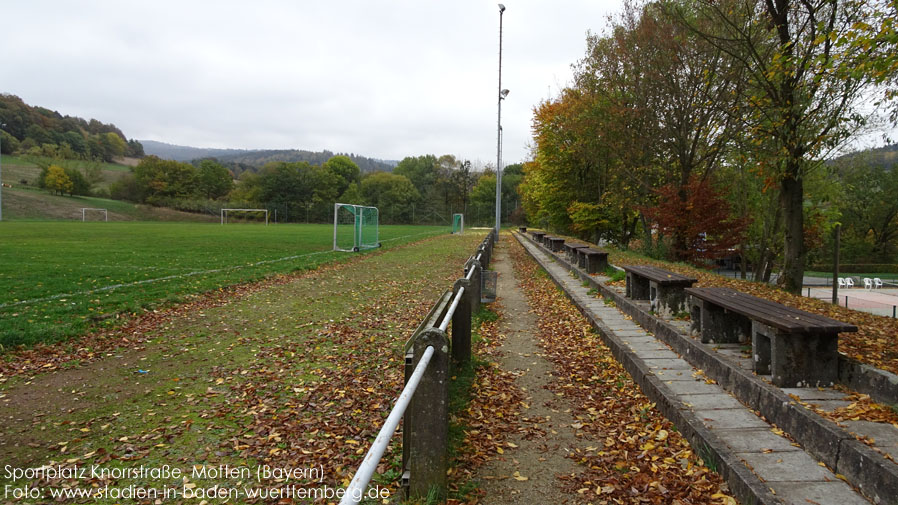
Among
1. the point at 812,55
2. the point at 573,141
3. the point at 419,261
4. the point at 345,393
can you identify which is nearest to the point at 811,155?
the point at 812,55

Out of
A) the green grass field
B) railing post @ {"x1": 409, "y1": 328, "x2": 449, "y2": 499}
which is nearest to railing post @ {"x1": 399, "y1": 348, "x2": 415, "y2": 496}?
railing post @ {"x1": 409, "y1": 328, "x2": 449, "y2": 499}

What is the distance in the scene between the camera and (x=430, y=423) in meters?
2.75

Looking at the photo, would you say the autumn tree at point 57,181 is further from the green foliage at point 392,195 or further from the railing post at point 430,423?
the railing post at point 430,423

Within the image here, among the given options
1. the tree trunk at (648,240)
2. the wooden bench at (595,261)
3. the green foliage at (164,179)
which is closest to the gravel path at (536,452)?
the wooden bench at (595,261)

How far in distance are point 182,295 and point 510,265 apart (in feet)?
36.1

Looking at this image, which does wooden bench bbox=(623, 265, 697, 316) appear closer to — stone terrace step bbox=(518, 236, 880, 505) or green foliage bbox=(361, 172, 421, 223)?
stone terrace step bbox=(518, 236, 880, 505)

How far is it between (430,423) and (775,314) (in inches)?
114

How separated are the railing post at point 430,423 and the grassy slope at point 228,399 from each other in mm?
457

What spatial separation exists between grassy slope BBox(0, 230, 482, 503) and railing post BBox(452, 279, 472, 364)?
636 millimetres

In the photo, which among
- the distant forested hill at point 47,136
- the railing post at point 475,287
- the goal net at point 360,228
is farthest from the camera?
the distant forested hill at point 47,136

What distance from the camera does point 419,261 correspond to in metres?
17.7

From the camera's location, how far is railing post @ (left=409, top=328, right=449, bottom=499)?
9.04 feet

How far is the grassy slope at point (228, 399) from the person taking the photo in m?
3.39

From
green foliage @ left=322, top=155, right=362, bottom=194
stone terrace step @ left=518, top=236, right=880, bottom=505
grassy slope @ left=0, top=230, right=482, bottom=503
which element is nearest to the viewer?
stone terrace step @ left=518, top=236, right=880, bottom=505
